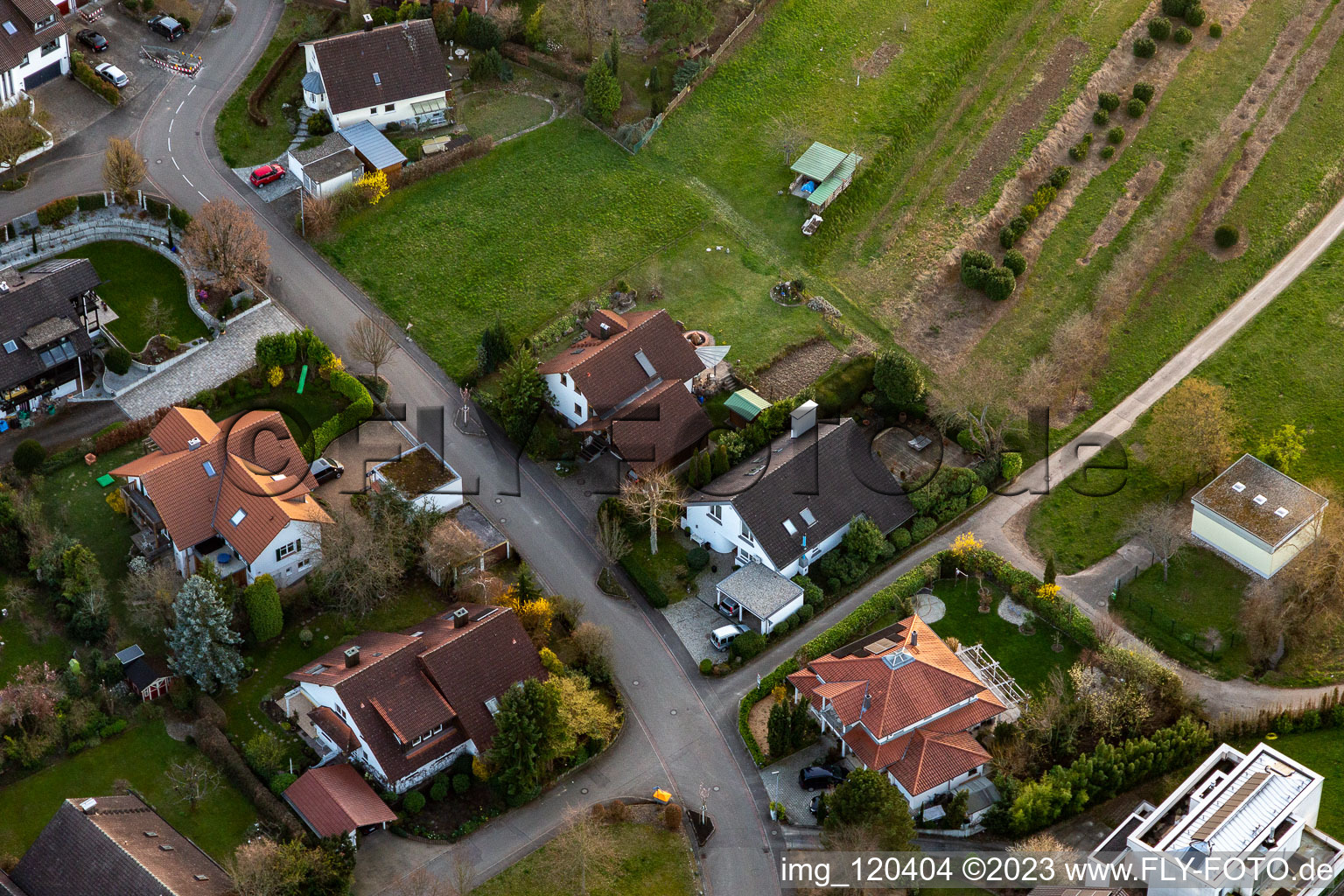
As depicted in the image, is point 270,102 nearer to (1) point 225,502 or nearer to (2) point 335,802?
(1) point 225,502

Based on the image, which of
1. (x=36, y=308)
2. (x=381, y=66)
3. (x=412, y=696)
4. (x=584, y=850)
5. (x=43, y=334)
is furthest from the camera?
(x=381, y=66)

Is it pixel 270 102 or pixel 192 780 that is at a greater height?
pixel 270 102

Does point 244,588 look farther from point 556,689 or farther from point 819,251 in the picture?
point 819,251

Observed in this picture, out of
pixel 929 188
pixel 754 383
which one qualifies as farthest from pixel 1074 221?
pixel 754 383

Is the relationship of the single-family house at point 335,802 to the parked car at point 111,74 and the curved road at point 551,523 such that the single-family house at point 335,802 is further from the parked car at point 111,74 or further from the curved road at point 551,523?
the parked car at point 111,74

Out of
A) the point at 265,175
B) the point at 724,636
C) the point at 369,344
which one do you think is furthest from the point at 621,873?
the point at 265,175

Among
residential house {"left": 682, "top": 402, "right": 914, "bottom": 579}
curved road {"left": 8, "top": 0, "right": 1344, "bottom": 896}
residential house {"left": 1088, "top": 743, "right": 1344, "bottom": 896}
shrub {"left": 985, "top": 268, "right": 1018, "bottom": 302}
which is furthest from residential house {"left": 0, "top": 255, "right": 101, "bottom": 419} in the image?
residential house {"left": 1088, "top": 743, "right": 1344, "bottom": 896}
